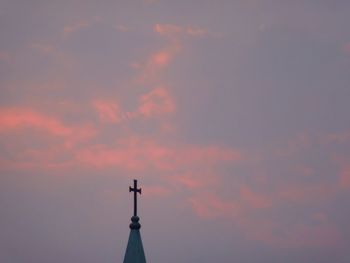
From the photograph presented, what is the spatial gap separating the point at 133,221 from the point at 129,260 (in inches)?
69.0

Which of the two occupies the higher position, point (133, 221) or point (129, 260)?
point (133, 221)

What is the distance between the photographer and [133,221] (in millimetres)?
21453

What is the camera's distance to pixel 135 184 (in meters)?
22.6

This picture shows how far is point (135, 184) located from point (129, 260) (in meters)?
3.66

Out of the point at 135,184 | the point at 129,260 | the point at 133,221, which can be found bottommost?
the point at 129,260

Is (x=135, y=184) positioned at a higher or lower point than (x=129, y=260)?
higher

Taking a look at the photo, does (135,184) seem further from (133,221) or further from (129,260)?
(129,260)

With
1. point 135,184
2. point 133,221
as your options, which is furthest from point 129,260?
point 135,184

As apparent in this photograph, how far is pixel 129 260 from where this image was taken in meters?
20.8

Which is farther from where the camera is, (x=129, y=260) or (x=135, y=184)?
(x=135, y=184)

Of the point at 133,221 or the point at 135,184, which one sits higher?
the point at 135,184
